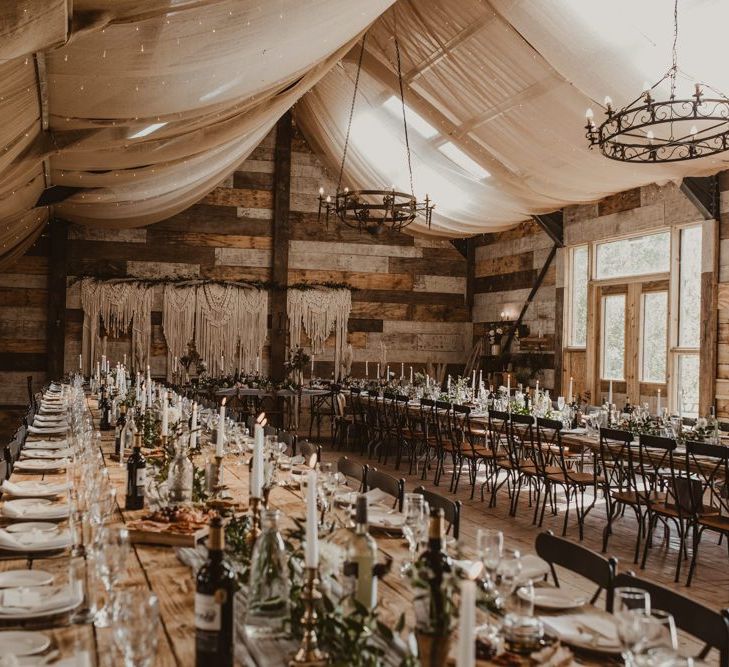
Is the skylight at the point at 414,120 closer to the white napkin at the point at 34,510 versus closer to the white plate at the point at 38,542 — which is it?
the white napkin at the point at 34,510

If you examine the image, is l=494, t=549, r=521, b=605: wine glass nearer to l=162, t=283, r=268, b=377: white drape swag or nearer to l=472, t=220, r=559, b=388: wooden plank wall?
l=472, t=220, r=559, b=388: wooden plank wall

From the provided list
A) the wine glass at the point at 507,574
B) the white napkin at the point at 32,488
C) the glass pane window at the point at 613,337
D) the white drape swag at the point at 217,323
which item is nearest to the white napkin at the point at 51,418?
the white napkin at the point at 32,488

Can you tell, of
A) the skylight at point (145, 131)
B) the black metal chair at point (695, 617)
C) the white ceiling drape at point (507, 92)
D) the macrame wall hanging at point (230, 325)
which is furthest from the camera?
the macrame wall hanging at point (230, 325)

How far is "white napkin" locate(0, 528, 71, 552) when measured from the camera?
8.32 ft

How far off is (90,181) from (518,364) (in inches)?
308

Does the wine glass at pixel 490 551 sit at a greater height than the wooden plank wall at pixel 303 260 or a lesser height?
lesser

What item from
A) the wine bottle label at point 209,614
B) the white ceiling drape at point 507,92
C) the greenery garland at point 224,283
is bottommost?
the wine bottle label at point 209,614

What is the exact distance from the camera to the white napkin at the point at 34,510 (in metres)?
2.96

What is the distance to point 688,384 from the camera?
9531mm

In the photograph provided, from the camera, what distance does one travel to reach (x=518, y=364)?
13.0 meters

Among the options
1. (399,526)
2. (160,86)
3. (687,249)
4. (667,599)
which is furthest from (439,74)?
(667,599)

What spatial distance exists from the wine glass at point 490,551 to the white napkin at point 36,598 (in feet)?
3.38

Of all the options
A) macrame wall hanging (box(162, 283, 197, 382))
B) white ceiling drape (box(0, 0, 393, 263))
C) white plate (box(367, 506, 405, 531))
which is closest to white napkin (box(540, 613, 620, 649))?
white plate (box(367, 506, 405, 531))

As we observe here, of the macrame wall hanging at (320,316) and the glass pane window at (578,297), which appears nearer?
the glass pane window at (578,297)
